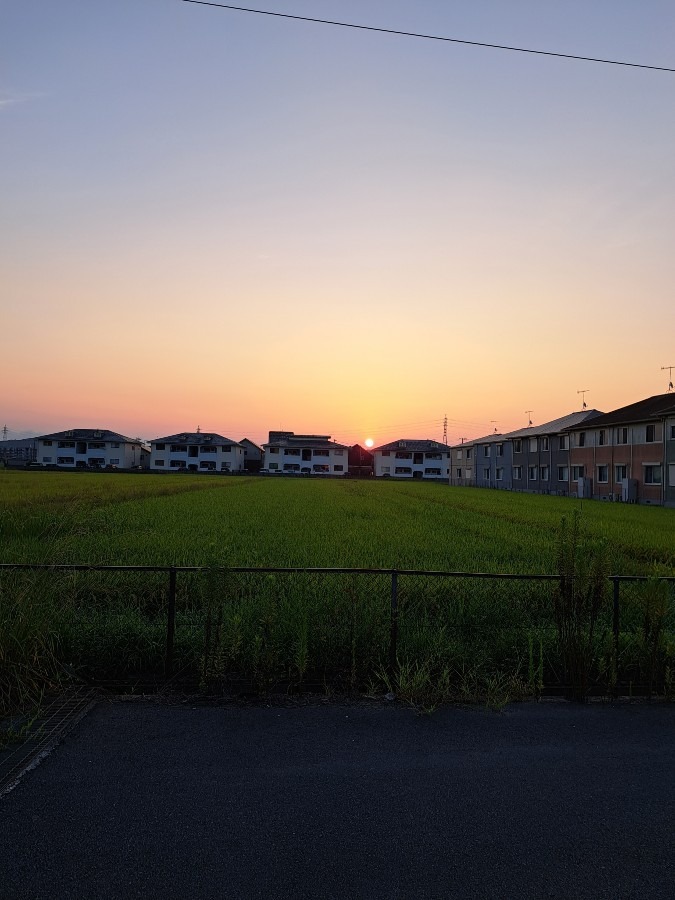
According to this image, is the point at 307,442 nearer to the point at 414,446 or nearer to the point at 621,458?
the point at 414,446

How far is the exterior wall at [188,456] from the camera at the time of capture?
87.4 meters

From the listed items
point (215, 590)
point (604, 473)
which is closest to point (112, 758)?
point (215, 590)

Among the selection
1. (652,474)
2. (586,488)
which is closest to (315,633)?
(652,474)

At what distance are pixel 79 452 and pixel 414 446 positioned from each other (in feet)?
164

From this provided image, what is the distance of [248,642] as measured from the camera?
5188mm

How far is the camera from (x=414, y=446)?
9381cm

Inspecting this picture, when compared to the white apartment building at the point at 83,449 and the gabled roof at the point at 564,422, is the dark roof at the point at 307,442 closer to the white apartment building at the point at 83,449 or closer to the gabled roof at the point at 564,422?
the white apartment building at the point at 83,449

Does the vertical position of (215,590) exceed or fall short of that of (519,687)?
it exceeds it

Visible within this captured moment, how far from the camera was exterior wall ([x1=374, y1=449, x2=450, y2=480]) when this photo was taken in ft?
302

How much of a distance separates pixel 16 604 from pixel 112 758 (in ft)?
5.77

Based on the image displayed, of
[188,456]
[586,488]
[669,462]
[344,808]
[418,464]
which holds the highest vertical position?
[188,456]

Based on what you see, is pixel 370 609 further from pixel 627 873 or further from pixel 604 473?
pixel 604 473

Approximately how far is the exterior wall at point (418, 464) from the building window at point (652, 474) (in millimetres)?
56971

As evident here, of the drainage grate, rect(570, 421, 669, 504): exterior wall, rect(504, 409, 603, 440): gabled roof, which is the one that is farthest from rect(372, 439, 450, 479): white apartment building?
the drainage grate
